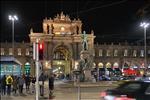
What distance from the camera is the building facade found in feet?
421

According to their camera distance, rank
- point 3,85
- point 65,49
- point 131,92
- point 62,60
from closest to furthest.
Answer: point 131,92, point 3,85, point 65,49, point 62,60

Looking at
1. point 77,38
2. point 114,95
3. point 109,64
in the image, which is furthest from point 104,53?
point 114,95

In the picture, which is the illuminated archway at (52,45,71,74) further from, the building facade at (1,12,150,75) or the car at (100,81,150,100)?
the car at (100,81,150,100)

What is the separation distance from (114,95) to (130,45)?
12709 cm

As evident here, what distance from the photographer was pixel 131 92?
49.6ft

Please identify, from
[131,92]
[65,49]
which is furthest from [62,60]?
[131,92]

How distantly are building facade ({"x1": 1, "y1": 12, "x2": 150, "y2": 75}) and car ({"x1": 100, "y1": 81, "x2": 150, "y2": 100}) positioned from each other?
107358 mm

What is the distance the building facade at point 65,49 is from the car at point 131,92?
10736 cm

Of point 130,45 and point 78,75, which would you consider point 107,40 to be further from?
point 78,75

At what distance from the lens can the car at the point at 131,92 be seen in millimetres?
14883

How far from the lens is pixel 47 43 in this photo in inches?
5049

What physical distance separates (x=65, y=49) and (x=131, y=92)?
11674cm

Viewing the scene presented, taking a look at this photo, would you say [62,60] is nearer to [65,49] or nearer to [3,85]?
[65,49]

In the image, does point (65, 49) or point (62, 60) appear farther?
point (62, 60)
